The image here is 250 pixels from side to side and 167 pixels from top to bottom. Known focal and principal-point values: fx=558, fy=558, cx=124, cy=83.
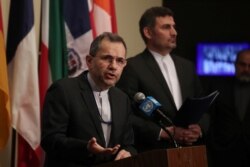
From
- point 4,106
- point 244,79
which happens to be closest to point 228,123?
point 244,79

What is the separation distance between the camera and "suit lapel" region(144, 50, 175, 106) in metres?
3.97

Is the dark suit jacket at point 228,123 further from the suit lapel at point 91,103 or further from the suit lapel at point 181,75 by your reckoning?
the suit lapel at point 91,103

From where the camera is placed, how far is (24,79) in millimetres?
3619

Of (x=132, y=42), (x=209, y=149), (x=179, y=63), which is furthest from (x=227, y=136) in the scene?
(x=132, y=42)

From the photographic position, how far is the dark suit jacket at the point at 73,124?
114 inches

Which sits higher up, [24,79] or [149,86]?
[24,79]

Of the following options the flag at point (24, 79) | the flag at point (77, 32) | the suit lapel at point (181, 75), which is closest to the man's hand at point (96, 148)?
the flag at point (24, 79)

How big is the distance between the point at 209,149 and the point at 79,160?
2095mm

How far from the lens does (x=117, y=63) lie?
3.13m

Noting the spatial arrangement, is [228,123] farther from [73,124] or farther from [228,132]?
[73,124]

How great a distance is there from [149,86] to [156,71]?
0.48 feet

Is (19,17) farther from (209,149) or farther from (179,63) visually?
(209,149)

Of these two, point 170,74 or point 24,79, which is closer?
point 24,79

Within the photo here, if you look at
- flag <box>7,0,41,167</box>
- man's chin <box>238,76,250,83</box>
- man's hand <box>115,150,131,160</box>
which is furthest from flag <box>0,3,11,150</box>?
man's chin <box>238,76,250,83</box>
